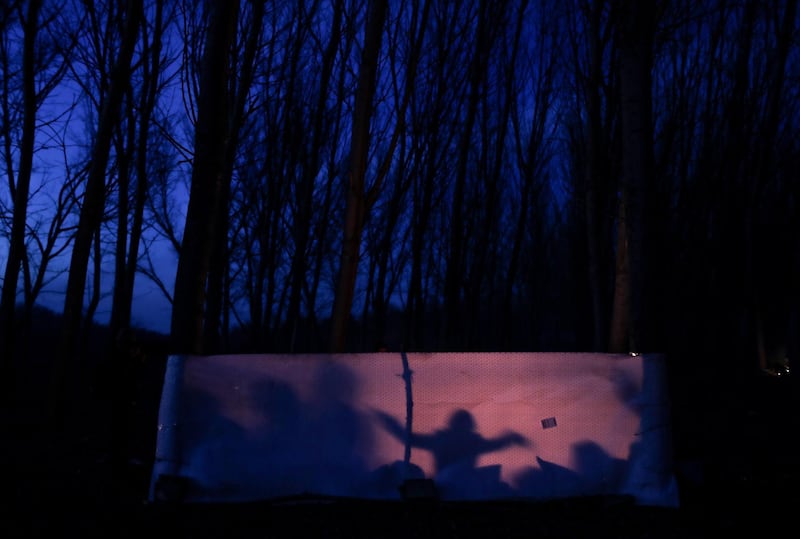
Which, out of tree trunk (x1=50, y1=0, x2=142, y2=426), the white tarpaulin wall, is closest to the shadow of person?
the white tarpaulin wall

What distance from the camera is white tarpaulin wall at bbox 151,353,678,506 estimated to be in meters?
6.15

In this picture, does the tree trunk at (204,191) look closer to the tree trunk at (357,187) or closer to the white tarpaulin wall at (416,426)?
the white tarpaulin wall at (416,426)

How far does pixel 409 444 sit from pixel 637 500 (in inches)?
80.0

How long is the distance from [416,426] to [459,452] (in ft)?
1.44

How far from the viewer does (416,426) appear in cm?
630

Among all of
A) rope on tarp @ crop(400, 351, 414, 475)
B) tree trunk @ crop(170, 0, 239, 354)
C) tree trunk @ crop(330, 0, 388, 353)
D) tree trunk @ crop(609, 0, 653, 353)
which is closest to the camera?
rope on tarp @ crop(400, 351, 414, 475)

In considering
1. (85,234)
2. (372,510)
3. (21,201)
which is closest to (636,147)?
(372,510)

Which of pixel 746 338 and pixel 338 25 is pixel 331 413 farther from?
pixel 746 338

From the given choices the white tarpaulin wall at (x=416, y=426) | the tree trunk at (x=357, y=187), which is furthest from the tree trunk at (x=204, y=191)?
the tree trunk at (x=357, y=187)

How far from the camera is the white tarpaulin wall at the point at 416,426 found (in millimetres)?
6148

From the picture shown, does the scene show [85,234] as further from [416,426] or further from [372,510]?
[372,510]

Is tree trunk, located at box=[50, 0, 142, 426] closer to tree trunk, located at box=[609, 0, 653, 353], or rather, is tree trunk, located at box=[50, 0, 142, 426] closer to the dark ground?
the dark ground

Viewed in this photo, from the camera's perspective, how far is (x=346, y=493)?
20.3ft

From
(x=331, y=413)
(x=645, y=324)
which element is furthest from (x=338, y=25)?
(x=331, y=413)
